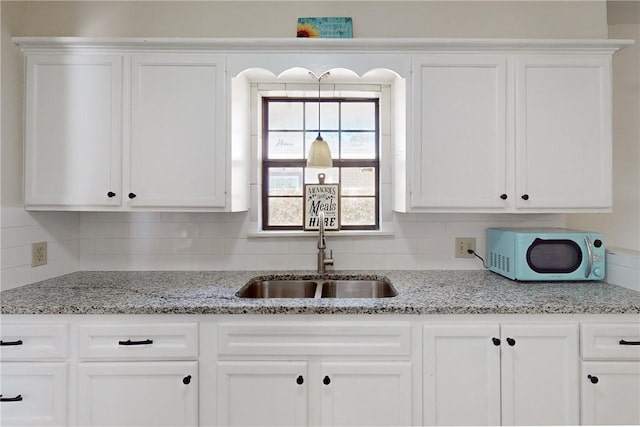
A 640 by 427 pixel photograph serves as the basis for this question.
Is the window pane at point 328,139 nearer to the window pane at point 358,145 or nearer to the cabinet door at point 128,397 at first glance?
the window pane at point 358,145

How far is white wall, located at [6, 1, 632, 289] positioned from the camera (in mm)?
2104

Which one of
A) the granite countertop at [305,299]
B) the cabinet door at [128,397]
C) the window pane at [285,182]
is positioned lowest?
the cabinet door at [128,397]

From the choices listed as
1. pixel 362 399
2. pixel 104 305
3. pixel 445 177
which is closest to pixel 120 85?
pixel 104 305

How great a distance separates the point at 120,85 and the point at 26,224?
2.84 feet

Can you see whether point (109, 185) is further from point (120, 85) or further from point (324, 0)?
point (324, 0)

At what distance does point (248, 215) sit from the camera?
2184 mm

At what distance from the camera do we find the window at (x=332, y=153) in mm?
2303

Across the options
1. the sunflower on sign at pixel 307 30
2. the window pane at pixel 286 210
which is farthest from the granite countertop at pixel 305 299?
the sunflower on sign at pixel 307 30

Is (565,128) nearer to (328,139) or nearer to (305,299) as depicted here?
(328,139)

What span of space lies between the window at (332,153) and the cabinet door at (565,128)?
848 millimetres

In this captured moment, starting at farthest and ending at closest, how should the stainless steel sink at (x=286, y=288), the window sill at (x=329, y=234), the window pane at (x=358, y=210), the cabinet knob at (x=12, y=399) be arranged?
the window pane at (x=358, y=210) → the window sill at (x=329, y=234) → the stainless steel sink at (x=286, y=288) → the cabinet knob at (x=12, y=399)

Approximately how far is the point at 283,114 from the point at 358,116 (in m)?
0.49

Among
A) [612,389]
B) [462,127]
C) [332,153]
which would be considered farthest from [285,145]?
[612,389]

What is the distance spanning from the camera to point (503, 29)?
2125 mm
